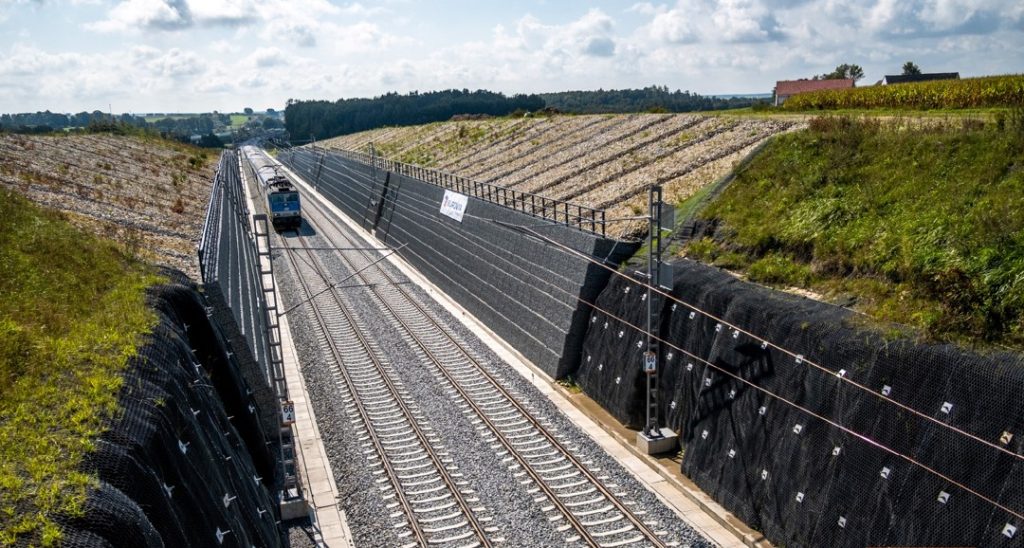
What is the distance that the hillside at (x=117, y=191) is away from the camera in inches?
949

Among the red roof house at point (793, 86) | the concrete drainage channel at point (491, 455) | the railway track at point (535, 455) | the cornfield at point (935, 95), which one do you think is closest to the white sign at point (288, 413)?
the concrete drainage channel at point (491, 455)

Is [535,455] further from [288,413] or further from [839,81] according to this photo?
[839,81]

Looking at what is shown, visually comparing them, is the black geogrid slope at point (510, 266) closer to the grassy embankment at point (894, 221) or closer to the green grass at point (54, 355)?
the grassy embankment at point (894, 221)

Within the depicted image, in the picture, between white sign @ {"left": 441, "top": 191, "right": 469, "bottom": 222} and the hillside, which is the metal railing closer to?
white sign @ {"left": 441, "top": 191, "right": 469, "bottom": 222}

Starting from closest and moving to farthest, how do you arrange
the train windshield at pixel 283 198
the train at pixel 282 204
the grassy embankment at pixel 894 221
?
the grassy embankment at pixel 894 221
the train windshield at pixel 283 198
the train at pixel 282 204

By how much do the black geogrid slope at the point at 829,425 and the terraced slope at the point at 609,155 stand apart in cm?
827

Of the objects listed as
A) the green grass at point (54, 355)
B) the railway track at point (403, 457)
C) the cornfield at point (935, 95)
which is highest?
the cornfield at point (935, 95)

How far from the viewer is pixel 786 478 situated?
12.6 metres

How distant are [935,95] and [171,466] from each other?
27204 mm

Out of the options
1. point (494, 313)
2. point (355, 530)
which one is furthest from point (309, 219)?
point (355, 530)

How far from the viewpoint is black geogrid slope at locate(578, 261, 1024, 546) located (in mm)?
9641

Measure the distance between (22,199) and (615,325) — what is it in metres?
18.2

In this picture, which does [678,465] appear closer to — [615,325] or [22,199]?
[615,325]

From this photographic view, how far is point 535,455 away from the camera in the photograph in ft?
55.3
